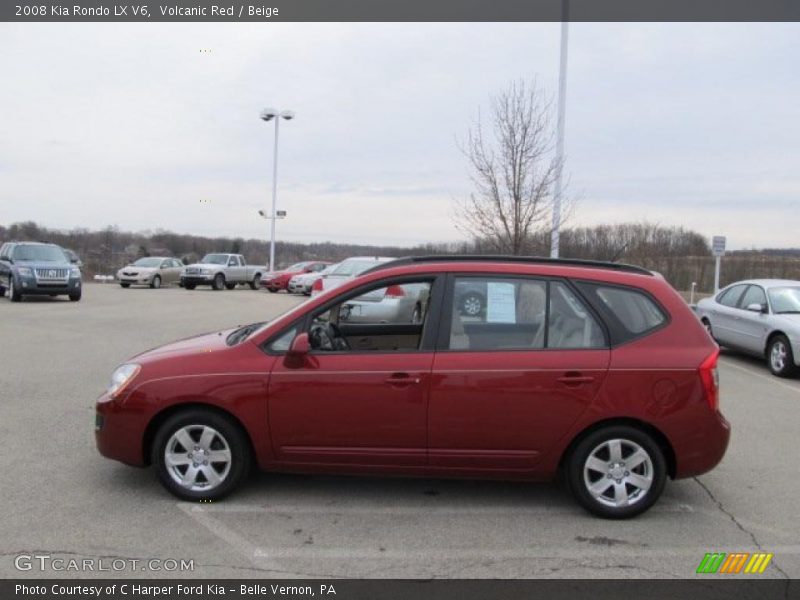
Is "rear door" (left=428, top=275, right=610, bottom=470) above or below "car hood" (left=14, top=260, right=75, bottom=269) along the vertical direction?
below

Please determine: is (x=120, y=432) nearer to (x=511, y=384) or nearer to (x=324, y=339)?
(x=324, y=339)

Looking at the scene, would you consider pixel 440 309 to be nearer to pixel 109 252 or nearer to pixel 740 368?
pixel 740 368

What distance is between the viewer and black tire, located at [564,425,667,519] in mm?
4184

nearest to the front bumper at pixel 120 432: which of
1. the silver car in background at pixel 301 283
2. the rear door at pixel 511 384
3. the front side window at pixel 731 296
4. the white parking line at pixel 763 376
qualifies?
the rear door at pixel 511 384

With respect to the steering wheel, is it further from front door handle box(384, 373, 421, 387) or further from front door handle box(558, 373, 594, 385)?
front door handle box(558, 373, 594, 385)

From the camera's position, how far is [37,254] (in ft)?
68.4

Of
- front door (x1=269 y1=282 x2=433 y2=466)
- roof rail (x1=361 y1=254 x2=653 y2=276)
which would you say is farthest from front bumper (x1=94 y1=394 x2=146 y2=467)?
roof rail (x1=361 y1=254 x2=653 y2=276)

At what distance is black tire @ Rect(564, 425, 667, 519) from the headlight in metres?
3.05

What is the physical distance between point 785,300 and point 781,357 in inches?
49.0

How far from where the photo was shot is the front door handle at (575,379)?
13.6 ft

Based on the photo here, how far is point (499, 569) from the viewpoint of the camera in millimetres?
3533
